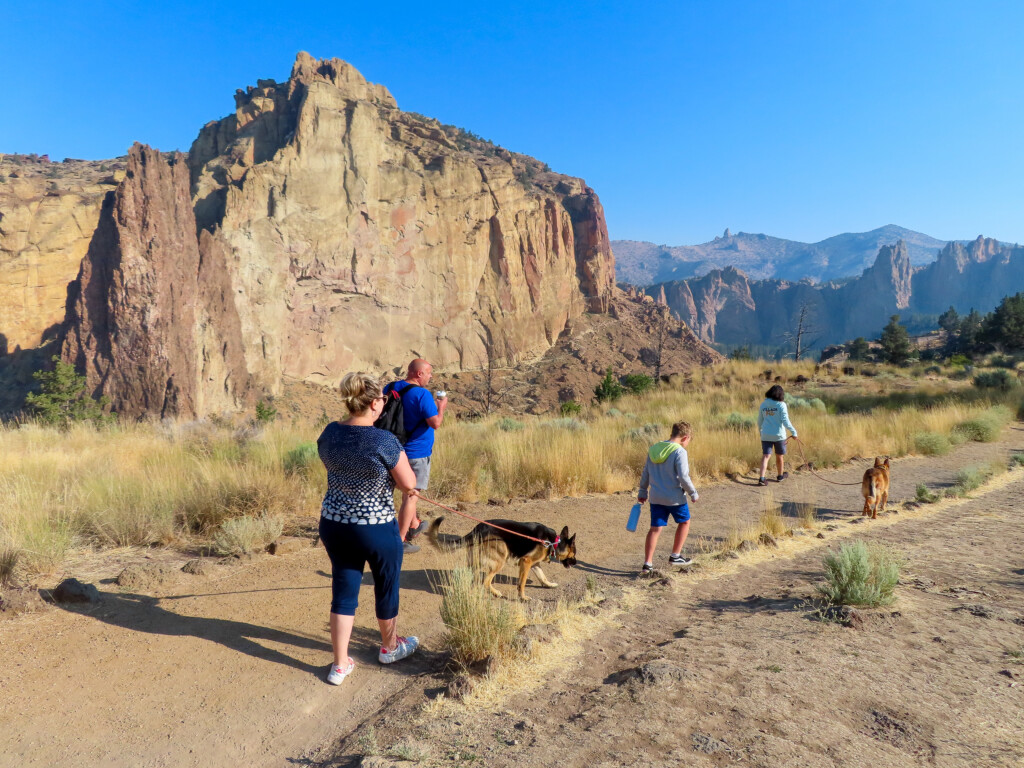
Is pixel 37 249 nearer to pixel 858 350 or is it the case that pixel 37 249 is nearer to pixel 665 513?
pixel 665 513

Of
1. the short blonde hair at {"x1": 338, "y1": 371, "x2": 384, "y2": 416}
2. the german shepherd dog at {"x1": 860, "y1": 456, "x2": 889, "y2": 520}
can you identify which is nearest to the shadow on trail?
the short blonde hair at {"x1": 338, "y1": 371, "x2": 384, "y2": 416}

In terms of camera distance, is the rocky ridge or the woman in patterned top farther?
the rocky ridge

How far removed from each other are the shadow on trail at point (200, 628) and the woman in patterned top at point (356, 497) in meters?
0.59

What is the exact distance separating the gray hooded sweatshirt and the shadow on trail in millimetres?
3227

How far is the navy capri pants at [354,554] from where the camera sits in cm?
312

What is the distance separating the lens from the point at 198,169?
53812mm

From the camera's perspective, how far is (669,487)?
525 cm

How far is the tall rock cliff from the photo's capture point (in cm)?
3869

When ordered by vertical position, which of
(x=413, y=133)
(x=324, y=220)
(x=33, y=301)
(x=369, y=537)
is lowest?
(x=369, y=537)

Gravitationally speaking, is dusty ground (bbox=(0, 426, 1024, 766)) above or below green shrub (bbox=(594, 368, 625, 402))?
below

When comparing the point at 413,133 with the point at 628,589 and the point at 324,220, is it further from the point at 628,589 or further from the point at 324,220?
the point at 628,589

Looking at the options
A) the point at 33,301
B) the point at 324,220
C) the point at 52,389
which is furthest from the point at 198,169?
the point at 52,389

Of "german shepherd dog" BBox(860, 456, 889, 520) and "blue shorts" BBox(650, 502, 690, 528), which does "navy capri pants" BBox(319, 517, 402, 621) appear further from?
"german shepherd dog" BBox(860, 456, 889, 520)

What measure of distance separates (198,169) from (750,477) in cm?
6102
